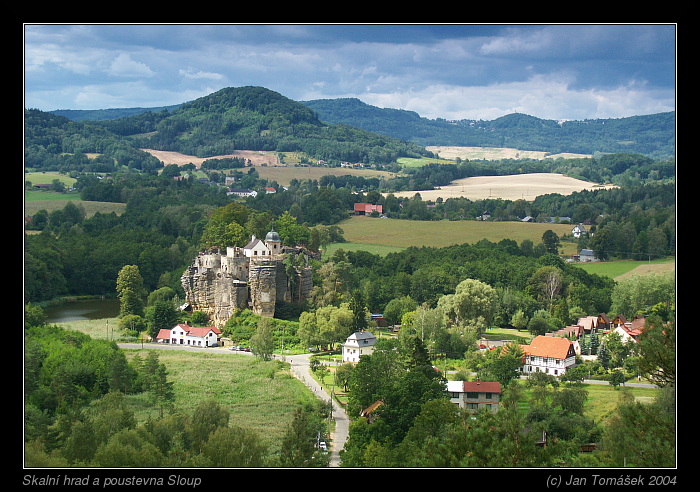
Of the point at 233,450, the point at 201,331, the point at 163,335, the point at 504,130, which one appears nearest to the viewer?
the point at 233,450

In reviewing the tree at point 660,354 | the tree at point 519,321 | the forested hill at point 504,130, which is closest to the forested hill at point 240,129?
the forested hill at point 504,130

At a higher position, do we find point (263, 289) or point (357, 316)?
point (263, 289)

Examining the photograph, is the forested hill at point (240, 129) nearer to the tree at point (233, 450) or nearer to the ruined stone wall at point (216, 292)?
the ruined stone wall at point (216, 292)

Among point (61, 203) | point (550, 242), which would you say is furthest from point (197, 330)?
point (61, 203)

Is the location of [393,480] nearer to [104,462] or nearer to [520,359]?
[104,462]

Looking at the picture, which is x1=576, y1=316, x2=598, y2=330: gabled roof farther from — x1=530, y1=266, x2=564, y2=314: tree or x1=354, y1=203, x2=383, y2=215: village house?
x1=354, y1=203, x2=383, y2=215: village house

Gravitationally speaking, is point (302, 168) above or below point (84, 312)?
above

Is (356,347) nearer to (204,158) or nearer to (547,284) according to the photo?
(547,284)

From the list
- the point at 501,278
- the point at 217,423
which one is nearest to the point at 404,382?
the point at 217,423
